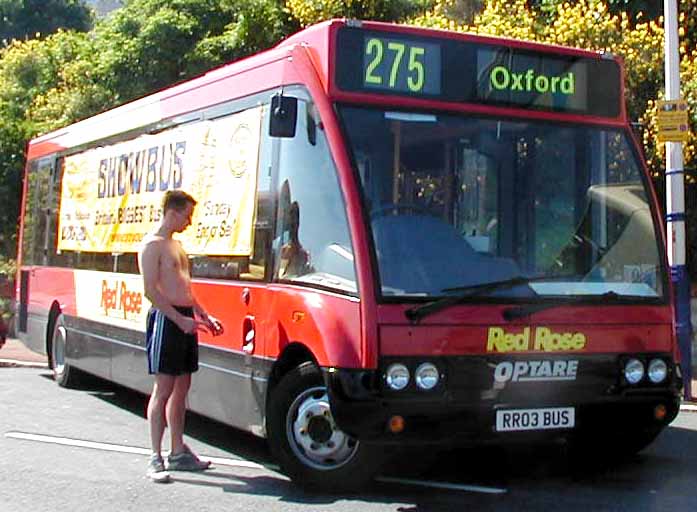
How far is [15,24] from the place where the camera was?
170 ft

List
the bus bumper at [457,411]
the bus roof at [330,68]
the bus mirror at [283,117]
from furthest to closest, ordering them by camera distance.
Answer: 1. the bus mirror at [283,117]
2. the bus roof at [330,68]
3. the bus bumper at [457,411]

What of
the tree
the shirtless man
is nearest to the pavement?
the shirtless man

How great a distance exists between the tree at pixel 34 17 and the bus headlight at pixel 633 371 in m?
46.9

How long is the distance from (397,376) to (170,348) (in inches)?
67.5

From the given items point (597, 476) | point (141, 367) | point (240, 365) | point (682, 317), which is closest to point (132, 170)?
point (141, 367)

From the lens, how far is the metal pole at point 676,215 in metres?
12.0

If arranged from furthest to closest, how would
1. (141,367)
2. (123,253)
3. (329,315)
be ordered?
1. (123,253)
2. (141,367)
3. (329,315)

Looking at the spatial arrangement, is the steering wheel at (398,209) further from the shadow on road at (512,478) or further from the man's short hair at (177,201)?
the shadow on road at (512,478)

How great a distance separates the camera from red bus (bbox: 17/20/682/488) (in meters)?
6.85

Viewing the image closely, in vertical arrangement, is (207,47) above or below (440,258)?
above

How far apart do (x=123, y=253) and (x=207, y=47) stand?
37.3 ft

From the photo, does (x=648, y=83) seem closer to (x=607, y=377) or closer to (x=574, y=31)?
(x=574, y=31)

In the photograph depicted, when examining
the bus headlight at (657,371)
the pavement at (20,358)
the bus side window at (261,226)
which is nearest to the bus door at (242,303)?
the bus side window at (261,226)

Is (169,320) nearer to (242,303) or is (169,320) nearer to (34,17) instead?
(242,303)
